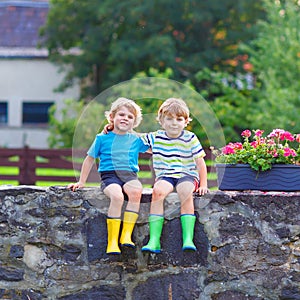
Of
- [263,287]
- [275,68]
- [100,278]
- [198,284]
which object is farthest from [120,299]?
[275,68]

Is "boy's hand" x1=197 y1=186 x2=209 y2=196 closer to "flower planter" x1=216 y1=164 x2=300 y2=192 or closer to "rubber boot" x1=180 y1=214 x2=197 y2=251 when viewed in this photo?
"rubber boot" x1=180 y1=214 x2=197 y2=251

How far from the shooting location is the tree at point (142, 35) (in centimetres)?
2987

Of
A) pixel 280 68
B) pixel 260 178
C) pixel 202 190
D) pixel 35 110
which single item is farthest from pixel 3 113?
pixel 202 190

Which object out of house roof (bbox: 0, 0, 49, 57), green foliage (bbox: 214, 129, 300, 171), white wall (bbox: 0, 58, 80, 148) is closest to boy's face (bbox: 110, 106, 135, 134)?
green foliage (bbox: 214, 129, 300, 171)

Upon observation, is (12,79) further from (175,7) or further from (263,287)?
(263,287)

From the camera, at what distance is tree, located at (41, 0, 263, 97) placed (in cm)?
2987

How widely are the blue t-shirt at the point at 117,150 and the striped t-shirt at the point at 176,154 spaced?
112 millimetres

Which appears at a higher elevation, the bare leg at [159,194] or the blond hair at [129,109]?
the blond hair at [129,109]

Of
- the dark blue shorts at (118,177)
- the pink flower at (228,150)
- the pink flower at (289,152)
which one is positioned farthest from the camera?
the pink flower at (228,150)

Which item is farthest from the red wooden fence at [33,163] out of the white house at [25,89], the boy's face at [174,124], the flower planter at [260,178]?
the white house at [25,89]

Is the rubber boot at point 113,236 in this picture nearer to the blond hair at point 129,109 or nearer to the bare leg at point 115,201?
the bare leg at point 115,201

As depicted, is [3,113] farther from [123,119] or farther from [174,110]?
[174,110]

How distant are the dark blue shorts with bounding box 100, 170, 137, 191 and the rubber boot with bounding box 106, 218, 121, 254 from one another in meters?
0.21

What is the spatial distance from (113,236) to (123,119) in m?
0.68
